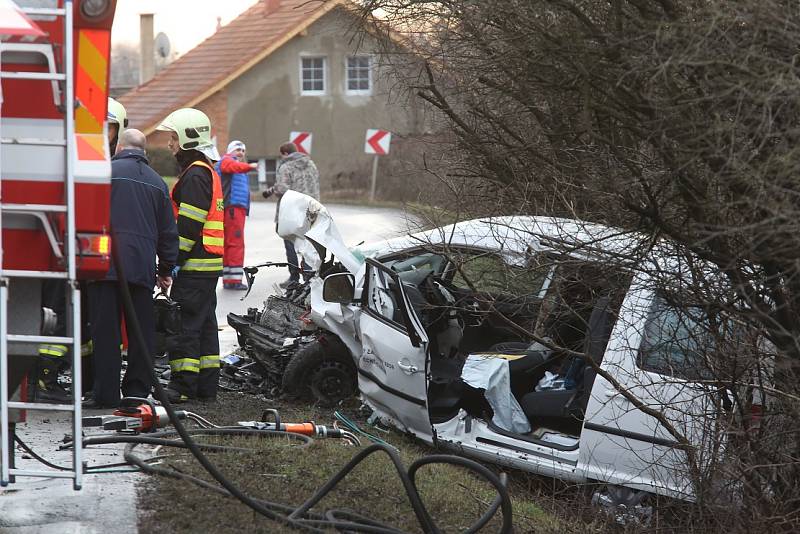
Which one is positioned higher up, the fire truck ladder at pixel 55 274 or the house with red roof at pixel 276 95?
the house with red roof at pixel 276 95

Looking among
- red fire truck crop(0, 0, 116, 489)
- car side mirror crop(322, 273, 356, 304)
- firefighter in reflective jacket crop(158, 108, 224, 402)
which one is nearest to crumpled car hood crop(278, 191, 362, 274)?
car side mirror crop(322, 273, 356, 304)

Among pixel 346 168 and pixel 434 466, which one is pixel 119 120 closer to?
pixel 434 466

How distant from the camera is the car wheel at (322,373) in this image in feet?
25.0

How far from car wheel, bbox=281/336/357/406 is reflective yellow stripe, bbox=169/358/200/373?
2.23 feet

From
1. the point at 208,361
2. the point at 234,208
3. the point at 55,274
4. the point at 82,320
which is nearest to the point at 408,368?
the point at 208,361

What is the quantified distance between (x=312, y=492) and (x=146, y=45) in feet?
153

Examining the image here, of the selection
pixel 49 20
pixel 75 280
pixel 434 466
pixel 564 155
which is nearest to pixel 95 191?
pixel 75 280

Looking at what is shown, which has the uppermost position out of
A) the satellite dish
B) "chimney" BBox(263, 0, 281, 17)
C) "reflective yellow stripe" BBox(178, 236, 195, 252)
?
"chimney" BBox(263, 0, 281, 17)

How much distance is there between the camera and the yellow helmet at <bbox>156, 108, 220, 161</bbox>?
291 inches

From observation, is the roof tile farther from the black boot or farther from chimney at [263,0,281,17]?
the black boot

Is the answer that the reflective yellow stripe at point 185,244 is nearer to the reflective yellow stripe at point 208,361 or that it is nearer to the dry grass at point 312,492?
the reflective yellow stripe at point 208,361

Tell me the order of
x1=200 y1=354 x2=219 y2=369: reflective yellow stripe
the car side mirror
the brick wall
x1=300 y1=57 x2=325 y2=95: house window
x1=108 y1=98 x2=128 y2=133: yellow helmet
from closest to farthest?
x1=108 y1=98 x2=128 y2=133: yellow helmet
the car side mirror
x1=200 y1=354 x2=219 y2=369: reflective yellow stripe
the brick wall
x1=300 y1=57 x2=325 y2=95: house window

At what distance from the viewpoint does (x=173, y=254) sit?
22.8 feet

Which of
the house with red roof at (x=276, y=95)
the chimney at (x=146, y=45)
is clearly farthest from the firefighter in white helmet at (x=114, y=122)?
the chimney at (x=146, y=45)
